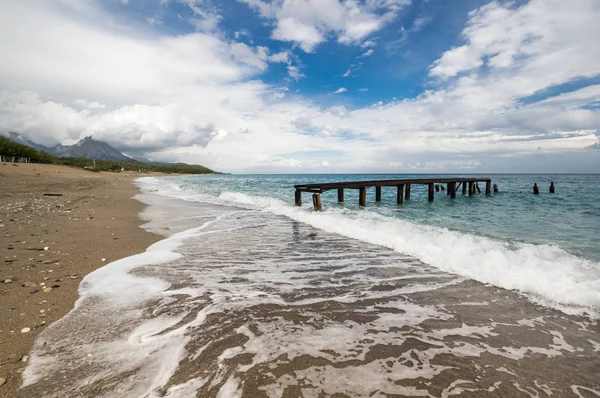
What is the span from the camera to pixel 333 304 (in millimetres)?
4250

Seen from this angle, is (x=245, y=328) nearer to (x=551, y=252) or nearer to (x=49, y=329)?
(x=49, y=329)

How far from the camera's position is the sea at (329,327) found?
2559mm

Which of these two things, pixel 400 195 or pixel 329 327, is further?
pixel 400 195

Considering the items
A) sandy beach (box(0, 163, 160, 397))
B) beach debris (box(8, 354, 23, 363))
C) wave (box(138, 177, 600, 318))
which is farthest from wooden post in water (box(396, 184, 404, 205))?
beach debris (box(8, 354, 23, 363))

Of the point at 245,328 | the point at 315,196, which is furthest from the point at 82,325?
the point at 315,196

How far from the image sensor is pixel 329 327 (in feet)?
11.7

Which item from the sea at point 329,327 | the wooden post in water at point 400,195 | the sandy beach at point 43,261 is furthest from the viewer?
the wooden post in water at point 400,195

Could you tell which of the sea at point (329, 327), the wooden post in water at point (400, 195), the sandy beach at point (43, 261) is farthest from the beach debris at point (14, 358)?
the wooden post in water at point (400, 195)

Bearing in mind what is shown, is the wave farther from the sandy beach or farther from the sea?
the sandy beach

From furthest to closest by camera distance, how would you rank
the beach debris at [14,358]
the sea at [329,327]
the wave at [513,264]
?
1. the wave at [513,264]
2. the beach debris at [14,358]
3. the sea at [329,327]

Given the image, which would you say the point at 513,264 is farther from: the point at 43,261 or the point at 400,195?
the point at 400,195

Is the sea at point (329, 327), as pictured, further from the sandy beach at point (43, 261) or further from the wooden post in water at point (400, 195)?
the wooden post in water at point (400, 195)

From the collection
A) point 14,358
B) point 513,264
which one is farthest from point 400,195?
point 14,358

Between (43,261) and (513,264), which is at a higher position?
(43,261)
